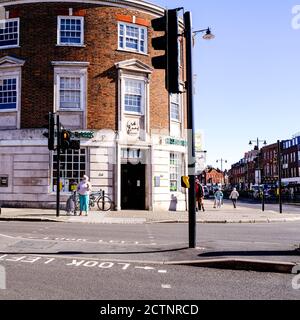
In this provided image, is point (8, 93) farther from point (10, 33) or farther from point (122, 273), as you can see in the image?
point (122, 273)

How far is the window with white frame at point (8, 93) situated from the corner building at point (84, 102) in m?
0.05

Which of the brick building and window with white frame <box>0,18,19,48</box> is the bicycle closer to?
window with white frame <box>0,18,19,48</box>

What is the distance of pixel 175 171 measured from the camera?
81.6 feet

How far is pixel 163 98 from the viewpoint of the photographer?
24266mm

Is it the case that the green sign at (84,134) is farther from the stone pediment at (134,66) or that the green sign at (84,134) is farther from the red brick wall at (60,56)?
the stone pediment at (134,66)

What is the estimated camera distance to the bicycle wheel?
70.8 feet

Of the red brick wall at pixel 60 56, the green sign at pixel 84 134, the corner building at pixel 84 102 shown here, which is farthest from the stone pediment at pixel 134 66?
the green sign at pixel 84 134

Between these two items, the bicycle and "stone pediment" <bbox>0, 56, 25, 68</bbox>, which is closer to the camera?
the bicycle

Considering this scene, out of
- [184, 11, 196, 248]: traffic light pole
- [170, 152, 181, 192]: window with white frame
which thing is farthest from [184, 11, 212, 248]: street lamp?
[170, 152, 181, 192]: window with white frame

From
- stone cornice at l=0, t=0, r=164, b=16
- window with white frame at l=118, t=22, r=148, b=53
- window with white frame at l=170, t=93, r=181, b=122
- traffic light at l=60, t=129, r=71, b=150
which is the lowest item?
traffic light at l=60, t=129, r=71, b=150

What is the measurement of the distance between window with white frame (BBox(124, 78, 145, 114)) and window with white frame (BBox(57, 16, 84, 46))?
3.41m

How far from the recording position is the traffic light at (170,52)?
27.4 ft

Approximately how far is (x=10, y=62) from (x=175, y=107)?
31.9 feet
